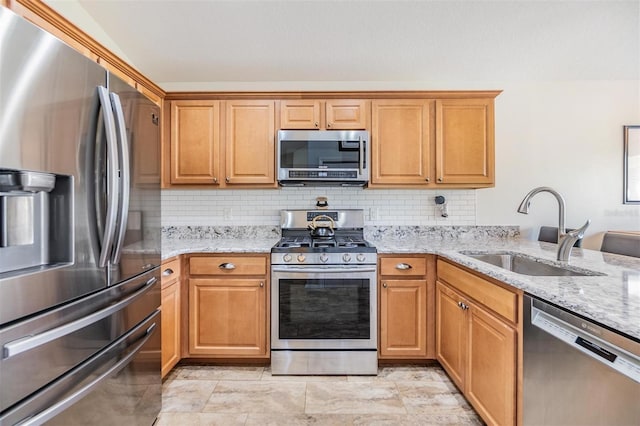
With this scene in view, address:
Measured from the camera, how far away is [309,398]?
74.7 inches

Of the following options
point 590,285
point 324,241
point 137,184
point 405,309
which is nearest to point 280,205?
point 324,241

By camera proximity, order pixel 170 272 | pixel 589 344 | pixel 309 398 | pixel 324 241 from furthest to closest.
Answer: pixel 324 241
pixel 170 272
pixel 309 398
pixel 589 344

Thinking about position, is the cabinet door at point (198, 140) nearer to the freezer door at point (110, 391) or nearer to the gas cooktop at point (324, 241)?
the gas cooktop at point (324, 241)

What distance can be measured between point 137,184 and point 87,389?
0.84m

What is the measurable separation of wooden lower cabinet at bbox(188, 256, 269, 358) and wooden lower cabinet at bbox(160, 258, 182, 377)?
10cm

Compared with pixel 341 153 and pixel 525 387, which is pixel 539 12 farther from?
pixel 525 387

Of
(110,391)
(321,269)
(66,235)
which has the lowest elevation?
(110,391)

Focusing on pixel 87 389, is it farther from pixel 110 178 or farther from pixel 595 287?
pixel 595 287

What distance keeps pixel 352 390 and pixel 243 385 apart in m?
0.76

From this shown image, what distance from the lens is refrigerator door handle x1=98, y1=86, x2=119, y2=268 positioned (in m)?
1.10

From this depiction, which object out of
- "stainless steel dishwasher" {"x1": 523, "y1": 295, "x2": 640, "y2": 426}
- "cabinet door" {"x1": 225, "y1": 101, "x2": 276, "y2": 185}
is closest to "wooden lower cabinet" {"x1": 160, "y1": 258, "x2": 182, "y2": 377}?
"cabinet door" {"x1": 225, "y1": 101, "x2": 276, "y2": 185}

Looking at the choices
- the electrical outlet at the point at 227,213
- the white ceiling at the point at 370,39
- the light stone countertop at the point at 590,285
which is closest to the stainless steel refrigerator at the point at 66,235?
the light stone countertop at the point at 590,285

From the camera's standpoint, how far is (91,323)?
1088 millimetres

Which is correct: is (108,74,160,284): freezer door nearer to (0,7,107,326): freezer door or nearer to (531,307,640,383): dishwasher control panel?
(0,7,107,326): freezer door
